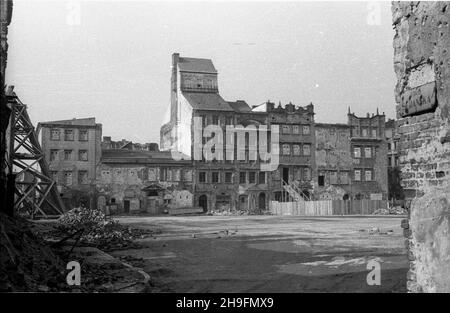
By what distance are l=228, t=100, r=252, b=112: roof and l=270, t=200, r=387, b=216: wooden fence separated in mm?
13804

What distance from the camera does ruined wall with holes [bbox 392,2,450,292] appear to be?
5465 mm

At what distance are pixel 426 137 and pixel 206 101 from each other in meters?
46.1

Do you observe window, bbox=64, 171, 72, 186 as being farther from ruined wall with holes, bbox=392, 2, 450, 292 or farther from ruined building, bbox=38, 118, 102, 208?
ruined wall with holes, bbox=392, 2, 450, 292

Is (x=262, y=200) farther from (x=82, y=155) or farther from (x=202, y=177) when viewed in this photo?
(x=82, y=155)

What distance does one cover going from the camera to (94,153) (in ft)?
152

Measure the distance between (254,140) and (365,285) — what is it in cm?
4408

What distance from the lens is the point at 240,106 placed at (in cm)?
5581

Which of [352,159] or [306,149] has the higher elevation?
[306,149]

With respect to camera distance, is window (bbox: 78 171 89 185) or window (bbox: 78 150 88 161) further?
window (bbox: 78 150 88 161)

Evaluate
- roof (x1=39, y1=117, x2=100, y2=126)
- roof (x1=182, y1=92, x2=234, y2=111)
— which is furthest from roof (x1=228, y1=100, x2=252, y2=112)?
roof (x1=39, y1=117, x2=100, y2=126)

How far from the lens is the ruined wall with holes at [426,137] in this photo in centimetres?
546

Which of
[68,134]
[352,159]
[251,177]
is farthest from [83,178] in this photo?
[352,159]

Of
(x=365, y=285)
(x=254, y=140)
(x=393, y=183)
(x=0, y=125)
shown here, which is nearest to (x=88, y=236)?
(x=0, y=125)

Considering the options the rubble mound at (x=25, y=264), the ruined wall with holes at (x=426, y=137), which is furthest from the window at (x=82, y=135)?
the ruined wall with holes at (x=426, y=137)
